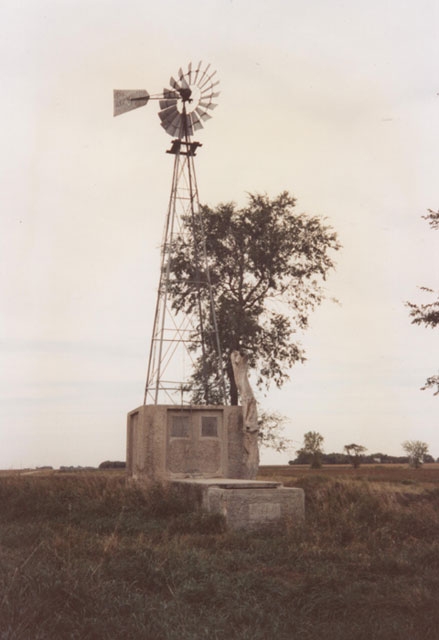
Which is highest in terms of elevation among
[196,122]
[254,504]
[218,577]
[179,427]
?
[196,122]

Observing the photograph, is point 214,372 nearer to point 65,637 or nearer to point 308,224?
point 308,224

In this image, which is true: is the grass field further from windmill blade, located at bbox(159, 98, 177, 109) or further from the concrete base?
windmill blade, located at bbox(159, 98, 177, 109)

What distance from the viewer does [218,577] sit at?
750 centimetres

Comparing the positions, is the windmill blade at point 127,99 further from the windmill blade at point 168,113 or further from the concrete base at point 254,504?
the concrete base at point 254,504

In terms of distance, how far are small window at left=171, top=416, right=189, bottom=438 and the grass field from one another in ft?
17.0

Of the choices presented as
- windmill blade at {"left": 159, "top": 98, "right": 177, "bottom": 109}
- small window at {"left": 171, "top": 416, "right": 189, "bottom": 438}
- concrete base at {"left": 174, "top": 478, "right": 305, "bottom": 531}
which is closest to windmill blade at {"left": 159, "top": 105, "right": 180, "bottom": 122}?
windmill blade at {"left": 159, "top": 98, "right": 177, "bottom": 109}

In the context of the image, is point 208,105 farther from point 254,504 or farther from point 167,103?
point 254,504

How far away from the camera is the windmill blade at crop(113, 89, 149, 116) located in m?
20.5

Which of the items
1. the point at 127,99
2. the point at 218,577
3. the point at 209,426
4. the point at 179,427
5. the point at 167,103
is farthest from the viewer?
the point at 167,103

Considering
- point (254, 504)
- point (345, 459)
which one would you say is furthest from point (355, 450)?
point (254, 504)

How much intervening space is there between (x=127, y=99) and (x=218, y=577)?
16.6 m

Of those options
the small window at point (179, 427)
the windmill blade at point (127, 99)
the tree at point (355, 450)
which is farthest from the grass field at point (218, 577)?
the tree at point (355, 450)

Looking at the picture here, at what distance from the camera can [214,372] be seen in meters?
25.2

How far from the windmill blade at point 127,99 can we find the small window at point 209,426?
9539 millimetres
